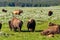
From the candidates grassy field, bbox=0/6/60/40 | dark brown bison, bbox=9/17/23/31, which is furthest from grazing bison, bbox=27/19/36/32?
dark brown bison, bbox=9/17/23/31

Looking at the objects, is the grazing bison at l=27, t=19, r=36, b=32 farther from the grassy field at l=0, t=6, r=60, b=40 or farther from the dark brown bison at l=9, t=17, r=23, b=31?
the dark brown bison at l=9, t=17, r=23, b=31

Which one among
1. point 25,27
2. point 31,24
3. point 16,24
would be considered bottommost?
point 25,27

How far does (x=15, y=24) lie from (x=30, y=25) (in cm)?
157

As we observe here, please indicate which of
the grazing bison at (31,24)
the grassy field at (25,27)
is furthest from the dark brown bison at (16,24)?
the grazing bison at (31,24)

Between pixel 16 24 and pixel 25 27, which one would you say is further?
pixel 25 27

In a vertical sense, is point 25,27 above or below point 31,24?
below

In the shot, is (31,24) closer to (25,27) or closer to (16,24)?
(16,24)

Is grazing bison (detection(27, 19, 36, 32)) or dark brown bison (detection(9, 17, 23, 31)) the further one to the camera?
grazing bison (detection(27, 19, 36, 32))

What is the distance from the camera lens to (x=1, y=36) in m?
24.7

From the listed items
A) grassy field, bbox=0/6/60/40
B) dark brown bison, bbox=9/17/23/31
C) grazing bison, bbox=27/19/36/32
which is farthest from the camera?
grazing bison, bbox=27/19/36/32

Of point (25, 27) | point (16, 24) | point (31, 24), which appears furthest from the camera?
point (25, 27)

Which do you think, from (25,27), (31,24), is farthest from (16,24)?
(25,27)

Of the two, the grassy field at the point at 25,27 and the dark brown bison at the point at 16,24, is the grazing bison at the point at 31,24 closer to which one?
the grassy field at the point at 25,27

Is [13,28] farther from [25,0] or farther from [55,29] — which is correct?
[25,0]
